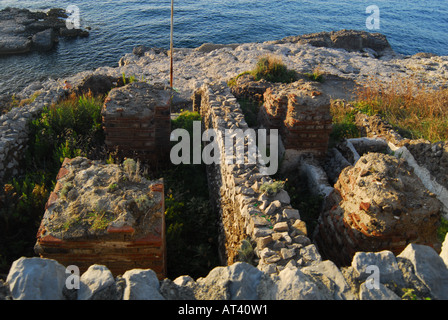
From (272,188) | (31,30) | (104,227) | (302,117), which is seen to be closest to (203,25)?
(31,30)

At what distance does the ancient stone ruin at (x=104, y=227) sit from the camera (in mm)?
3334

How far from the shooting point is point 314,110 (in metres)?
5.84

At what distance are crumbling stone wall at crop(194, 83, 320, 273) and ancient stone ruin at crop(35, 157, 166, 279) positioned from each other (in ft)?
3.45

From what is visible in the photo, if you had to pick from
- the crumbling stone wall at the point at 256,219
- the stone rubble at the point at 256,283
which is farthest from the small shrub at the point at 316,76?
the stone rubble at the point at 256,283

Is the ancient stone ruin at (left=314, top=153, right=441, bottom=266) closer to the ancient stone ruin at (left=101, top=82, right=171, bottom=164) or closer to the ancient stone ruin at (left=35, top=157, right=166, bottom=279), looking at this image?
the ancient stone ruin at (left=35, top=157, right=166, bottom=279)

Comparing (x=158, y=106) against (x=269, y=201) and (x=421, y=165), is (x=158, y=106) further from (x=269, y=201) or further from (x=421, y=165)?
(x=421, y=165)

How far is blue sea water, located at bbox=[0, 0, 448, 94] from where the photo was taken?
66.8 feet

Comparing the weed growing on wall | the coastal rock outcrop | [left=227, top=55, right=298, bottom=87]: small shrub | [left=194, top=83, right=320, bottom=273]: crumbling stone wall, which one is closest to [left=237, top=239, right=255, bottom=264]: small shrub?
[left=194, top=83, right=320, bottom=273]: crumbling stone wall

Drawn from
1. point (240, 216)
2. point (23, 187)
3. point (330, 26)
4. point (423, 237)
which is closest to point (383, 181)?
point (423, 237)

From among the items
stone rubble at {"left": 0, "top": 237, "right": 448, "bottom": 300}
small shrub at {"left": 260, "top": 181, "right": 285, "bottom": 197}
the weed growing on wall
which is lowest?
the weed growing on wall

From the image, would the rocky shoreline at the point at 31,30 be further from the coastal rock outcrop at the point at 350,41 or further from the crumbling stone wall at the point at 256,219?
the crumbling stone wall at the point at 256,219

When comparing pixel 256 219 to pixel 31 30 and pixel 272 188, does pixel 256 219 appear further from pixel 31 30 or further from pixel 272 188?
pixel 31 30

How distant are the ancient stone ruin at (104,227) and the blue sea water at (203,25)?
16092 mm
